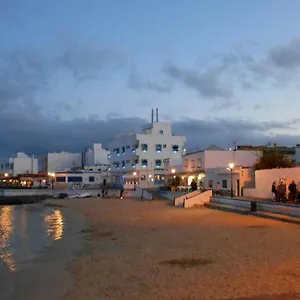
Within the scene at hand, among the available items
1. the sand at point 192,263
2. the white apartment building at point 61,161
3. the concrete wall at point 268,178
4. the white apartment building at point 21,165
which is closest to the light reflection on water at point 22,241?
the sand at point 192,263

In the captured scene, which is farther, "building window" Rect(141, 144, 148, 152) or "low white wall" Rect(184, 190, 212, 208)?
"building window" Rect(141, 144, 148, 152)

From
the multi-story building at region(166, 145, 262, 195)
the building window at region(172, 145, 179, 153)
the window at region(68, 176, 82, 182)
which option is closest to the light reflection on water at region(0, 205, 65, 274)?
the multi-story building at region(166, 145, 262, 195)

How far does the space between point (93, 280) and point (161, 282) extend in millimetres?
1806

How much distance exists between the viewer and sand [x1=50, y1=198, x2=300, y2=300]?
30.6 feet

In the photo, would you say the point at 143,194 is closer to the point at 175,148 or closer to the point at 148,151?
the point at 148,151

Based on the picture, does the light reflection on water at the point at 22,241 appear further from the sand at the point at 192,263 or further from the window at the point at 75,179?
the window at the point at 75,179

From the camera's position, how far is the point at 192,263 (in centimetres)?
1242

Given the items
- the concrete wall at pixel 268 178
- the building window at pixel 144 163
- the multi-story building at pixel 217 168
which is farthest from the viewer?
the building window at pixel 144 163

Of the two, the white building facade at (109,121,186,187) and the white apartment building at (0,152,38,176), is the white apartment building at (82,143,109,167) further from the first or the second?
the white building facade at (109,121,186,187)

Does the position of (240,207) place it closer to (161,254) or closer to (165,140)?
(161,254)

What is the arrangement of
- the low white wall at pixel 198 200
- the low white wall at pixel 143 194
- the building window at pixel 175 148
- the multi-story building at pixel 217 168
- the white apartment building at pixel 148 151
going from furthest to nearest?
the building window at pixel 175 148 → the white apartment building at pixel 148 151 → the low white wall at pixel 143 194 → the multi-story building at pixel 217 168 → the low white wall at pixel 198 200

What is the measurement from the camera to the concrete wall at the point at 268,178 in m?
28.1

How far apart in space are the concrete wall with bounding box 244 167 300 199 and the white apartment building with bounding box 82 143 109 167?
76306 mm

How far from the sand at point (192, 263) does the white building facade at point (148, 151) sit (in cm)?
5135
